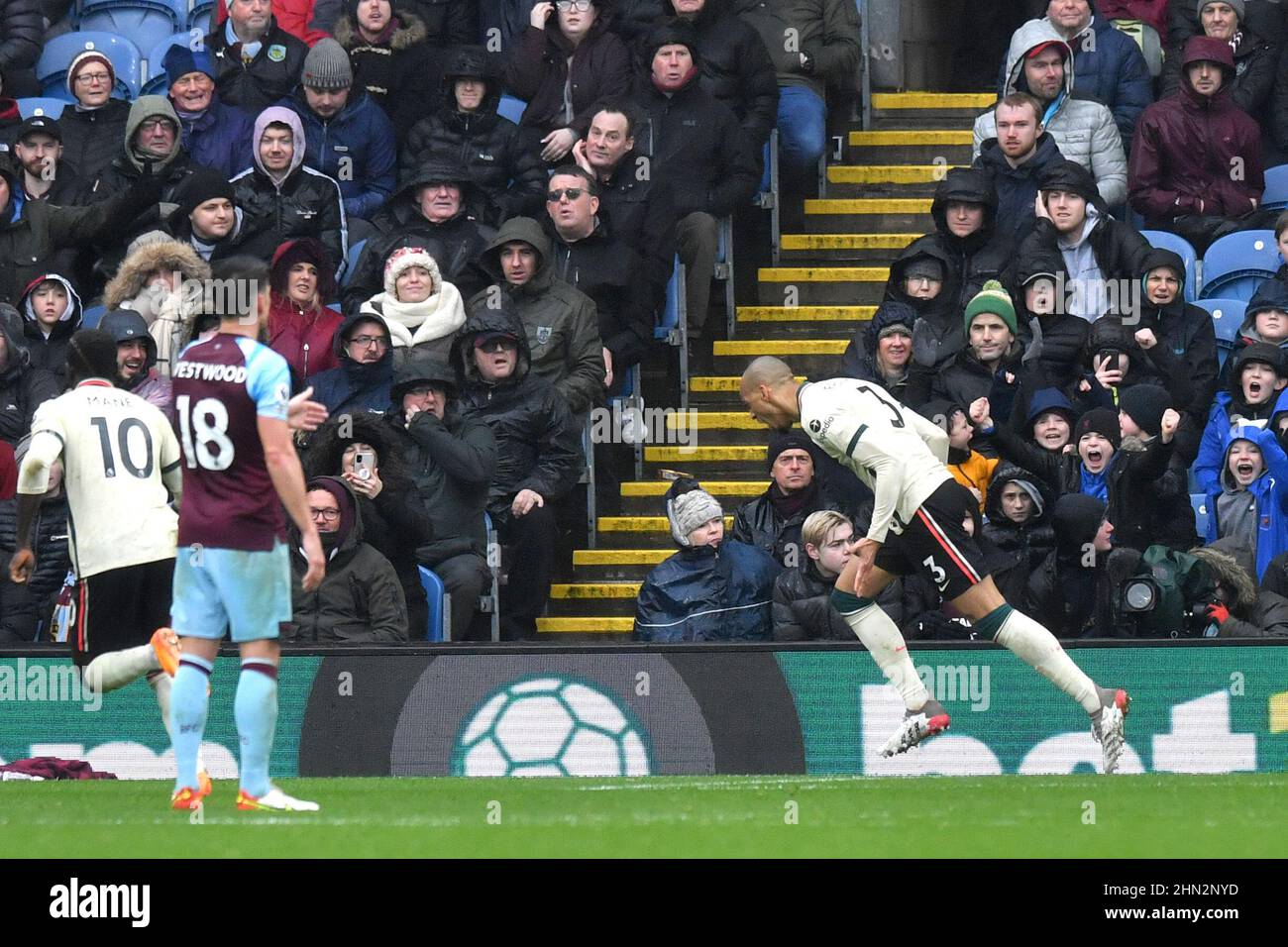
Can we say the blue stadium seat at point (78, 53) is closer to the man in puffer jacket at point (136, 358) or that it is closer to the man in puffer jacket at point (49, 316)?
the man in puffer jacket at point (49, 316)

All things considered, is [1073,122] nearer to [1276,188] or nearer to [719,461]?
[1276,188]

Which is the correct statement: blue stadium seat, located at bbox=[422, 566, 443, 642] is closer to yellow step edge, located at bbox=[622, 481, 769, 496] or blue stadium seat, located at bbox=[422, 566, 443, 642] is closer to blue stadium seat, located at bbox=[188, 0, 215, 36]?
yellow step edge, located at bbox=[622, 481, 769, 496]

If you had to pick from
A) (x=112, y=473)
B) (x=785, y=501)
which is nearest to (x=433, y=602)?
(x=785, y=501)

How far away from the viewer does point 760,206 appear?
15.9m

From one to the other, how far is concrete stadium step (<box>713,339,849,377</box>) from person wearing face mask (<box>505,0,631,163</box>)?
180cm

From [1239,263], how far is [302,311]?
563 centimetres

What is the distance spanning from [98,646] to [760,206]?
685 cm

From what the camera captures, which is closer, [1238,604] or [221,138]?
[1238,604]

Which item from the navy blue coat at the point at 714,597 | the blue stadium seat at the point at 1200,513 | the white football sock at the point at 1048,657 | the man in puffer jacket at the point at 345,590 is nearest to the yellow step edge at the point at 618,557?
the navy blue coat at the point at 714,597

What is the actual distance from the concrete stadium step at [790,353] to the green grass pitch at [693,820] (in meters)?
5.32

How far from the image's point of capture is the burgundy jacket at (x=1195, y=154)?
1438 cm

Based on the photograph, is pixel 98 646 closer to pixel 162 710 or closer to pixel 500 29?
pixel 162 710

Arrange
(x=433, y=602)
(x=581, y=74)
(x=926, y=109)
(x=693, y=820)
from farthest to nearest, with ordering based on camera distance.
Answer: (x=926, y=109)
(x=581, y=74)
(x=433, y=602)
(x=693, y=820)

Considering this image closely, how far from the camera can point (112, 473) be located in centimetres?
1022
